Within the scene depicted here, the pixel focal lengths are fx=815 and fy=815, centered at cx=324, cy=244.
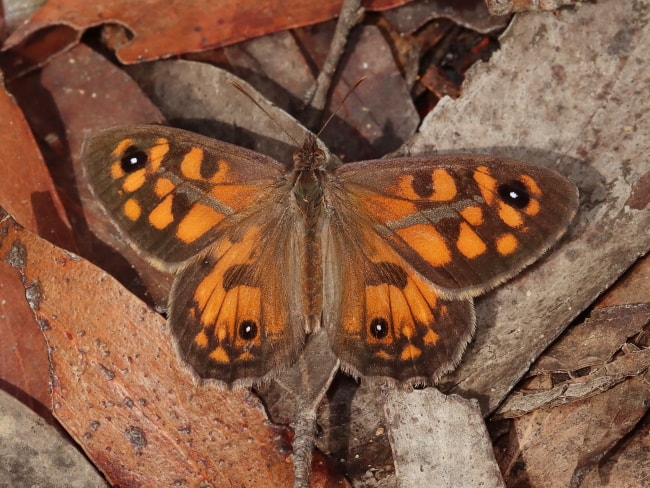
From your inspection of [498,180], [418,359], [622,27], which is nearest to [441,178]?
[498,180]

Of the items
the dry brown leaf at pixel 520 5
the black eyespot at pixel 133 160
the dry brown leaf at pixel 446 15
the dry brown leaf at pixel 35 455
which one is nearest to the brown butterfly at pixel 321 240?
the black eyespot at pixel 133 160

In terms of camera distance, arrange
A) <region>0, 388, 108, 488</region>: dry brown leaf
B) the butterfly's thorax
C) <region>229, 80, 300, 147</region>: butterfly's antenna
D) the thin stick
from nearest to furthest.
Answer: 1. the butterfly's thorax
2. <region>0, 388, 108, 488</region>: dry brown leaf
3. <region>229, 80, 300, 147</region>: butterfly's antenna
4. the thin stick

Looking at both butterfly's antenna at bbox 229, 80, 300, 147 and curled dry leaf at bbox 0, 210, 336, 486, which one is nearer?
curled dry leaf at bbox 0, 210, 336, 486

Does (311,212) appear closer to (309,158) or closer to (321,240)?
(321,240)

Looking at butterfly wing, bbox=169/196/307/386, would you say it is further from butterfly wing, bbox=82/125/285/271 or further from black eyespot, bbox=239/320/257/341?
butterfly wing, bbox=82/125/285/271

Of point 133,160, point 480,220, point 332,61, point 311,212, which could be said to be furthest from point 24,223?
point 480,220

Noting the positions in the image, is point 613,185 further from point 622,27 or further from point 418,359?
point 418,359

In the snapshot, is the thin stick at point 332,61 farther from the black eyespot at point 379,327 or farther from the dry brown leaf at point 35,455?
the dry brown leaf at point 35,455

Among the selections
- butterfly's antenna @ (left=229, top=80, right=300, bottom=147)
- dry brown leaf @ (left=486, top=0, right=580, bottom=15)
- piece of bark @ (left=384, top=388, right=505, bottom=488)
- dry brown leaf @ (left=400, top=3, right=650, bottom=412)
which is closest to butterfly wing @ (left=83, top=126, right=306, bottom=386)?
butterfly's antenna @ (left=229, top=80, right=300, bottom=147)
